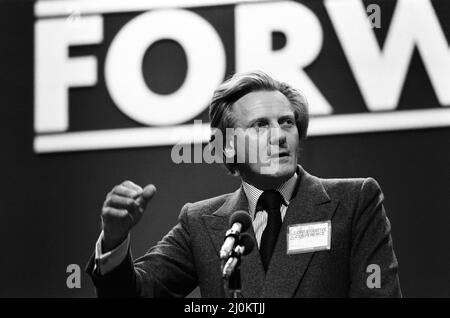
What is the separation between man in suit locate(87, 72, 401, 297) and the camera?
2883 millimetres

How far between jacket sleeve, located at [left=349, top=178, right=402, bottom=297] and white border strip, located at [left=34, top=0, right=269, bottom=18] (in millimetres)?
1627

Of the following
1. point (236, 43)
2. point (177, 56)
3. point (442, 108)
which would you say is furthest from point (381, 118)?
point (177, 56)

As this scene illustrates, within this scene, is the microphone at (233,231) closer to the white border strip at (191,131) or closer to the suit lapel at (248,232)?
the suit lapel at (248,232)

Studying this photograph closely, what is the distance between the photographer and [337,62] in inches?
164

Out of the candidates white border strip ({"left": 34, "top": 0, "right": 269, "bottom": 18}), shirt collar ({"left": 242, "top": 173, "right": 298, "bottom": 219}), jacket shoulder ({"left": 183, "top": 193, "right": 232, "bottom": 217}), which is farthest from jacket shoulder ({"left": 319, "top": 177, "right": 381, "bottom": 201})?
white border strip ({"left": 34, "top": 0, "right": 269, "bottom": 18})

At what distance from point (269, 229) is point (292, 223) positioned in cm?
9

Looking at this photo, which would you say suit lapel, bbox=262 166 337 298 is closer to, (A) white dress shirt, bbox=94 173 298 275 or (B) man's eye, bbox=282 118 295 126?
(A) white dress shirt, bbox=94 173 298 275

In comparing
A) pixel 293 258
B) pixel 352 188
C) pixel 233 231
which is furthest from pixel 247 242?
pixel 352 188

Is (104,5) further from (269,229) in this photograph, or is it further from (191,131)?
(269,229)

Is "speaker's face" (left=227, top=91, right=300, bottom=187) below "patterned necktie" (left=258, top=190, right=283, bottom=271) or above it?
above

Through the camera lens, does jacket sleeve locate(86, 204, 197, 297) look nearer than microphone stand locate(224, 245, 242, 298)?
No

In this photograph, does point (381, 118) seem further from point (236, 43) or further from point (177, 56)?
point (177, 56)

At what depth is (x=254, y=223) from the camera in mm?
3150

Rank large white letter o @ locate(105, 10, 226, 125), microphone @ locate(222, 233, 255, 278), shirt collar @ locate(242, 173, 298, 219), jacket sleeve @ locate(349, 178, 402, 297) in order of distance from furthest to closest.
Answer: large white letter o @ locate(105, 10, 226, 125), shirt collar @ locate(242, 173, 298, 219), jacket sleeve @ locate(349, 178, 402, 297), microphone @ locate(222, 233, 255, 278)
